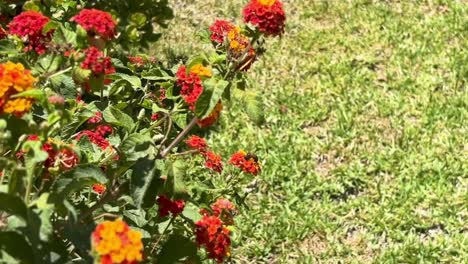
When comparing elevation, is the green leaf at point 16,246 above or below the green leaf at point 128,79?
below

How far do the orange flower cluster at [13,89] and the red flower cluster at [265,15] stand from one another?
2.25ft

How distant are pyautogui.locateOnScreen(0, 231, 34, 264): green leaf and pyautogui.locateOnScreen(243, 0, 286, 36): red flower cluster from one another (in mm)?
879

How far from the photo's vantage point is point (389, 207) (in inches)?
142

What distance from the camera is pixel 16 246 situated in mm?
1491

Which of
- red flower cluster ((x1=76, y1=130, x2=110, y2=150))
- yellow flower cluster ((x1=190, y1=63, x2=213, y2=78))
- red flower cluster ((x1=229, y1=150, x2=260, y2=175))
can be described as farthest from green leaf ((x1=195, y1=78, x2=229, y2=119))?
Result: red flower cluster ((x1=229, y1=150, x2=260, y2=175))

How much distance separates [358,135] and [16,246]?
2.90 m

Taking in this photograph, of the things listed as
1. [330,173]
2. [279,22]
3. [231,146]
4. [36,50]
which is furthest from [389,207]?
[36,50]

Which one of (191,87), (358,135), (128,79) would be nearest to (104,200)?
(191,87)

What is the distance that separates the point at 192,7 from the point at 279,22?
157 inches

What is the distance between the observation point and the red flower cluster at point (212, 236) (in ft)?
6.24

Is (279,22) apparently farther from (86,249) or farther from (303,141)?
(303,141)

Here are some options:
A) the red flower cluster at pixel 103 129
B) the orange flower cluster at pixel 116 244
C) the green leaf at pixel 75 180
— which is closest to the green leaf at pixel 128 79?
the red flower cluster at pixel 103 129

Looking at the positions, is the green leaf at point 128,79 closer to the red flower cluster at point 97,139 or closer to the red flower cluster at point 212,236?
the red flower cluster at point 97,139

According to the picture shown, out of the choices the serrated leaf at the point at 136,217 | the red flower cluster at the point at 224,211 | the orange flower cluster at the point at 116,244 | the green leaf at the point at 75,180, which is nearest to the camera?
the orange flower cluster at the point at 116,244
